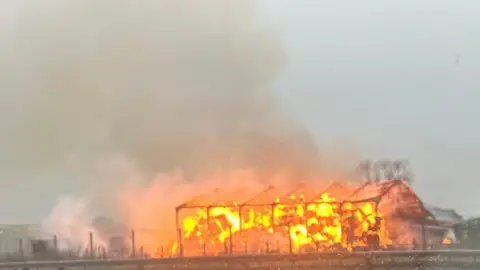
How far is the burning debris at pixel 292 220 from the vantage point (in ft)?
141

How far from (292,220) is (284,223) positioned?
54 centimetres

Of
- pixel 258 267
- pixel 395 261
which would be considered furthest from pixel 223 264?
pixel 395 261

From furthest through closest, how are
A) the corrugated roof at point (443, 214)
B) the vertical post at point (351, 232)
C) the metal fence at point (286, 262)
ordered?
the corrugated roof at point (443, 214), the vertical post at point (351, 232), the metal fence at point (286, 262)

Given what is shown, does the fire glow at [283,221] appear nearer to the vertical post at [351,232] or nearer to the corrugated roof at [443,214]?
the vertical post at [351,232]

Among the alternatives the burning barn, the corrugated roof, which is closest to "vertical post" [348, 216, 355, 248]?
the burning barn

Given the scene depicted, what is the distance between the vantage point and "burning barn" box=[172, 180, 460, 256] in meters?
42.9

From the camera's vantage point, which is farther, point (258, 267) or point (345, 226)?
point (345, 226)

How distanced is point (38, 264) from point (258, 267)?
7.06 m

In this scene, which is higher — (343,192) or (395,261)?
(343,192)

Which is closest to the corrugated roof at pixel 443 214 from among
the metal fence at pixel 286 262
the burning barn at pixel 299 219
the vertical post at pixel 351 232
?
the burning barn at pixel 299 219

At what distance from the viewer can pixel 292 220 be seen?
44594mm

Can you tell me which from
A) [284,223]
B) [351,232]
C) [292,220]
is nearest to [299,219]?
[292,220]

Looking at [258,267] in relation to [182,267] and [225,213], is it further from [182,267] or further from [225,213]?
[225,213]

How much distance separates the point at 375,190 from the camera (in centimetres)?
4841
